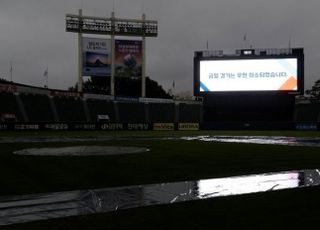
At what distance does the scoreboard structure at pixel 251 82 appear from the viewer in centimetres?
6159

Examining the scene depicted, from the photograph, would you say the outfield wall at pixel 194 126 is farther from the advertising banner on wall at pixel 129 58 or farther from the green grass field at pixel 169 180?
the green grass field at pixel 169 180

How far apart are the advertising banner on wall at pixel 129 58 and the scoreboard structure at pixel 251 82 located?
9.46m

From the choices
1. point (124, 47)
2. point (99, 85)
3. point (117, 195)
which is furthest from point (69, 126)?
point (99, 85)

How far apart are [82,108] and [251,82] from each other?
87.2 feet

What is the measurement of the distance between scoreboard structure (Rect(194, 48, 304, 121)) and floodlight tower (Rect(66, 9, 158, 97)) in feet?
36.5

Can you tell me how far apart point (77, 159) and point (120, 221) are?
432 inches

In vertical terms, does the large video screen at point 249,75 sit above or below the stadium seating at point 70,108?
above

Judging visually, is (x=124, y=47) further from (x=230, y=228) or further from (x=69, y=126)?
(x=230, y=228)

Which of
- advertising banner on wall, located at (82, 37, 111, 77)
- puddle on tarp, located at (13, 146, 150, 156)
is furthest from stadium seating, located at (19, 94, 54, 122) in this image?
puddle on tarp, located at (13, 146, 150, 156)

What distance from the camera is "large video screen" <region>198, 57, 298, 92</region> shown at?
61.5 m

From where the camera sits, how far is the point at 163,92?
120312 millimetres

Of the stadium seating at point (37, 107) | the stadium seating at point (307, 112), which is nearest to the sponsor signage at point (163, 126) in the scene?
Result: the stadium seating at point (37, 107)

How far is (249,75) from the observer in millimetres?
62625

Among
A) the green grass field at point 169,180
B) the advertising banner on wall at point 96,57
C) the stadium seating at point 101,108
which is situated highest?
the advertising banner on wall at point 96,57
